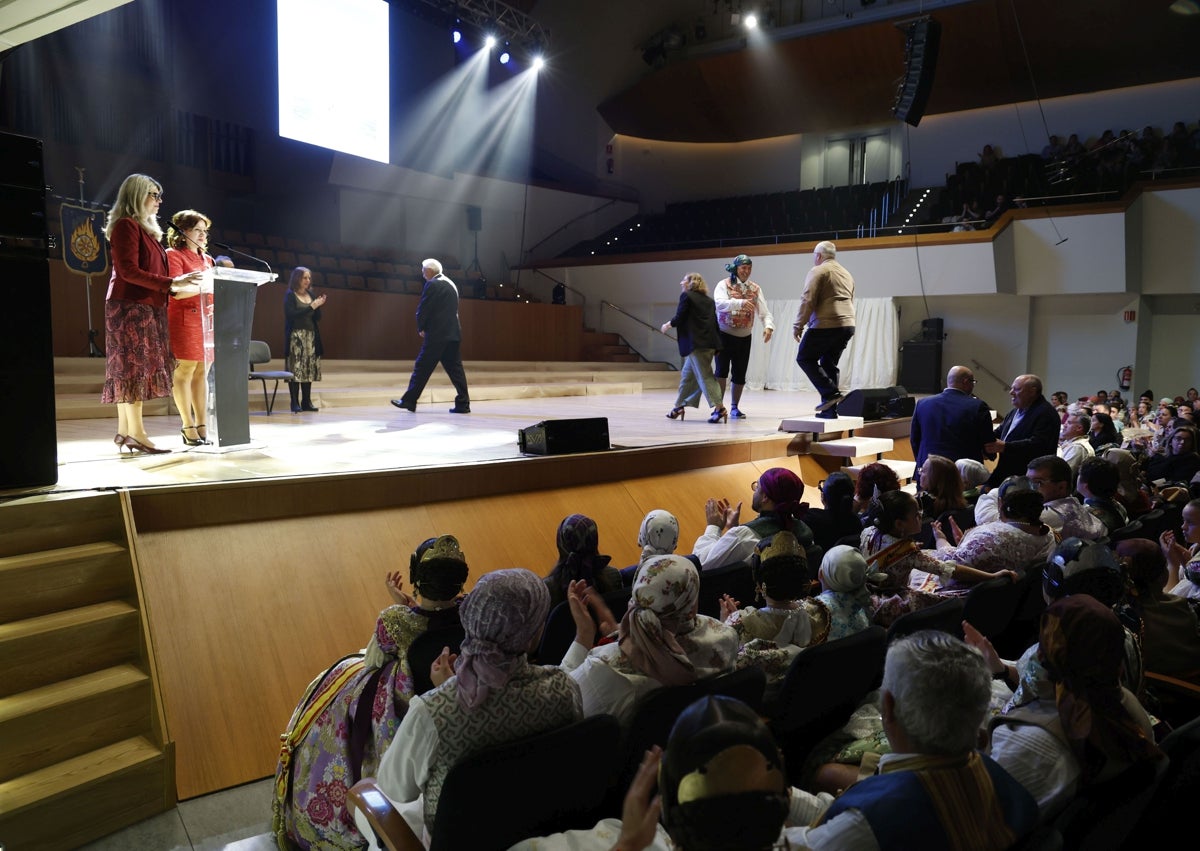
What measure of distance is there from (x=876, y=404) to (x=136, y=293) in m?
6.24

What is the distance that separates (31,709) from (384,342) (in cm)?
864

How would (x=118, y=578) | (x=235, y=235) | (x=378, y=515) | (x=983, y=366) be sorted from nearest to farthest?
(x=118, y=578)
(x=378, y=515)
(x=235, y=235)
(x=983, y=366)

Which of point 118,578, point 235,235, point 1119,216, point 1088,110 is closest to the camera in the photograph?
point 118,578

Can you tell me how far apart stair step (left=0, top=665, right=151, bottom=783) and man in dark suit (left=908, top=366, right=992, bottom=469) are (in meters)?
4.38

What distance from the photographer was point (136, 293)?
12.4 ft

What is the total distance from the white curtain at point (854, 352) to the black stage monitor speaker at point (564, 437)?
26.5ft

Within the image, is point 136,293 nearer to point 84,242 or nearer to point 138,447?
point 138,447

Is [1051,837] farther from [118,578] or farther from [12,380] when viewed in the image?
[12,380]

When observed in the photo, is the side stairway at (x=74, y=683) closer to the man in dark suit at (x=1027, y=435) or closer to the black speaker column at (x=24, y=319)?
the black speaker column at (x=24, y=319)

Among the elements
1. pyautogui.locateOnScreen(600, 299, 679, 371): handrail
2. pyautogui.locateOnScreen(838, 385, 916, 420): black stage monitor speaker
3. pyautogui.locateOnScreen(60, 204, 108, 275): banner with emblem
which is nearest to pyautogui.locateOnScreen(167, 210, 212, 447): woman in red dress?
pyautogui.locateOnScreen(60, 204, 108, 275): banner with emblem

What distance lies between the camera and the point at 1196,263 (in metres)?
11.2

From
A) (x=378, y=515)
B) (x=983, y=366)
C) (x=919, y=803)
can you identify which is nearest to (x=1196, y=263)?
(x=983, y=366)

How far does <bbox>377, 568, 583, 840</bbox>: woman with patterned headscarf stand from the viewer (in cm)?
152

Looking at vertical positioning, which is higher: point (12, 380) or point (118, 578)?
point (12, 380)
